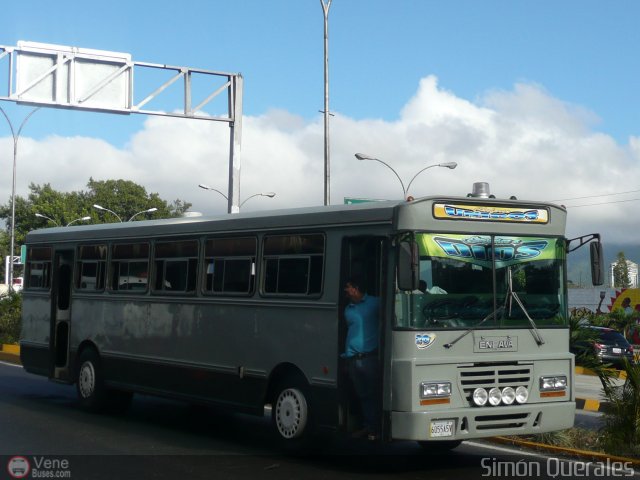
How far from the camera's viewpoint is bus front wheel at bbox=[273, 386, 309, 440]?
10.8 m

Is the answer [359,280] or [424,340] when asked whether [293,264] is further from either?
[424,340]

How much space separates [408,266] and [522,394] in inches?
79.3

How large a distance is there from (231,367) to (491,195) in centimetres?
395

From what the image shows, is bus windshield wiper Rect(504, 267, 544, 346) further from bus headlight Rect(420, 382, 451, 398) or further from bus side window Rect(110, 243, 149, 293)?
bus side window Rect(110, 243, 149, 293)

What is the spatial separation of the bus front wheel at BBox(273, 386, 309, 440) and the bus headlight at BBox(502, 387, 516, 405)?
2.21 metres

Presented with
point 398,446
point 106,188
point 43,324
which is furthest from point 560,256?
point 106,188

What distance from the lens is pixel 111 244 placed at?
15023 mm

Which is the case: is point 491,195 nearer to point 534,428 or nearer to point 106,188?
point 534,428

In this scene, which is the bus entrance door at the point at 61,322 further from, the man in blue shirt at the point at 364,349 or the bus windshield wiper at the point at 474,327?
the bus windshield wiper at the point at 474,327

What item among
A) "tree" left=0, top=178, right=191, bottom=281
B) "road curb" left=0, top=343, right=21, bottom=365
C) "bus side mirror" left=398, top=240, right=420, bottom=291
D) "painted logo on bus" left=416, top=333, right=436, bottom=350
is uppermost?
"tree" left=0, top=178, right=191, bottom=281

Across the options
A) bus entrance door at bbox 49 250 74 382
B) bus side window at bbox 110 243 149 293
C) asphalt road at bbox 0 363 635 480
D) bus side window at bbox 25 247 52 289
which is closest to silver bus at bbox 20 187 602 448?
asphalt road at bbox 0 363 635 480

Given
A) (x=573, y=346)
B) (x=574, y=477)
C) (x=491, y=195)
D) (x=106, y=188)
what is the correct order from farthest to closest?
(x=106, y=188) < (x=573, y=346) < (x=491, y=195) < (x=574, y=477)

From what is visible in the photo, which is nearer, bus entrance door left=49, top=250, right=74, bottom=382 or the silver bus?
the silver bus

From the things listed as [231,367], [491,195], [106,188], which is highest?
[106,188]
